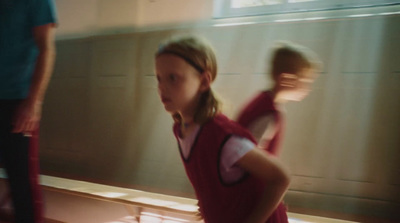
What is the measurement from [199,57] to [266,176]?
0.32m

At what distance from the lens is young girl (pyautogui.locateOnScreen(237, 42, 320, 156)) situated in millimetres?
1341

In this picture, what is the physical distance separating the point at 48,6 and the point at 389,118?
2.15m

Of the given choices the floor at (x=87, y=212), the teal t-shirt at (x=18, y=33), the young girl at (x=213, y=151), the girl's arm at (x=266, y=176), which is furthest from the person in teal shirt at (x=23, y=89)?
the floor at (x=87, y=212)

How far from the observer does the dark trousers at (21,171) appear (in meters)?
1.29

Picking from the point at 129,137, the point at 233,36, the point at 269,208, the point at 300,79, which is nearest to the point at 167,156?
the point at 129,137

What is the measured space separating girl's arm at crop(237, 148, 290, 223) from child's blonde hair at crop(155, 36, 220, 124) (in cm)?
15

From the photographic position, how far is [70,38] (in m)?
3.62

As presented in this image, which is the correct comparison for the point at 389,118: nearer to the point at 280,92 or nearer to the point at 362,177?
the point at 362,177

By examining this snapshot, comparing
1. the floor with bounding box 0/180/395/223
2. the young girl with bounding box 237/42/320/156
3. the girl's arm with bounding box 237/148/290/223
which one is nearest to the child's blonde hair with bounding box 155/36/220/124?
the girl's arm with bounding box 237/148/290/223

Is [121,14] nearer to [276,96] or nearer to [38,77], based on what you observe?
[38,77]

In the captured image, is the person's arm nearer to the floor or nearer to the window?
the floor

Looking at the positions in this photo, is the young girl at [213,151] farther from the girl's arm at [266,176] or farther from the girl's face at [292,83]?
the girl's face at [292,83]

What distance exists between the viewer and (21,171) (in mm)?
1295

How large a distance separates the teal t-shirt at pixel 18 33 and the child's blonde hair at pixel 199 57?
813mm
